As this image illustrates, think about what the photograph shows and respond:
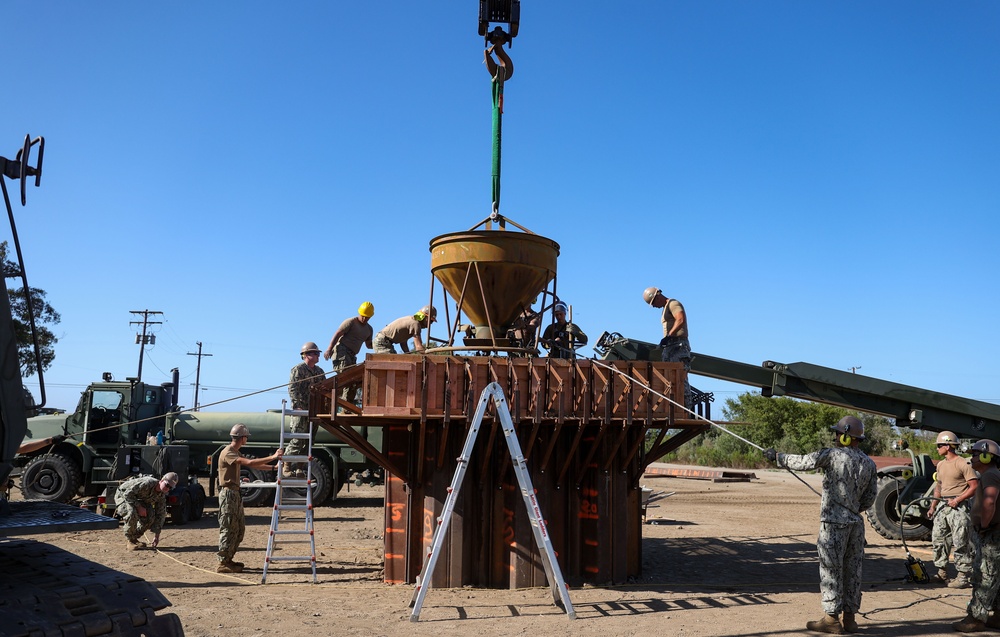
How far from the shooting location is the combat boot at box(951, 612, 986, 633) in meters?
7.82

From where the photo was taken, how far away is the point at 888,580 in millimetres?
10633

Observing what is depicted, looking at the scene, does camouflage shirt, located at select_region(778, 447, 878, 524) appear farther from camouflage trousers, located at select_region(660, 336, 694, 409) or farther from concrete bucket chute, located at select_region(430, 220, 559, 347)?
concrete bucket chute, located at select_region(430, 220, 559, 347)

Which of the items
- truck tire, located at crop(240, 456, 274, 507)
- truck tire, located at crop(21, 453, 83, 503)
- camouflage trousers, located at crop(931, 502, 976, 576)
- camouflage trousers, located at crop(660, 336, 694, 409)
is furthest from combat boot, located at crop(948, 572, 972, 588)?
truck tire, located at crop(21, 453, 83, 503)

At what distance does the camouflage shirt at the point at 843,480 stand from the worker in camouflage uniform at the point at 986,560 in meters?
1.15

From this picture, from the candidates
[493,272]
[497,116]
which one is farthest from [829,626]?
[497,116]

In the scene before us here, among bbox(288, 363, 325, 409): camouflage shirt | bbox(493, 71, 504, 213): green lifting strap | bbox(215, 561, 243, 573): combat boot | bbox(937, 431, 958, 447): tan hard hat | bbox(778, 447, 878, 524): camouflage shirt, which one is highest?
bbox(493, 71, 504, 213): green lifting strap

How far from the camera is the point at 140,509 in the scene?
12.8m

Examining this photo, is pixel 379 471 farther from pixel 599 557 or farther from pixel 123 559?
pixel 599 557

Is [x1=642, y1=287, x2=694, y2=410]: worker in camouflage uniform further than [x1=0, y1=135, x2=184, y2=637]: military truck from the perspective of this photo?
Yes

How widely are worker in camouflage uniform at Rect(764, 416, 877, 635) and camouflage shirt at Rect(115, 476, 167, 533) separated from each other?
31.9 ft

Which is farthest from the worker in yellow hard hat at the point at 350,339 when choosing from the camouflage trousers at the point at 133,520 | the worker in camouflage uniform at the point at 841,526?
the worker in camouflage uniform at the point at 841,526

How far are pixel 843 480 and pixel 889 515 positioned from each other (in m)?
8.06

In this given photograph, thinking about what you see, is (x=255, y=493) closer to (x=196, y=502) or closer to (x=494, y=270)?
(x=196, y=502)

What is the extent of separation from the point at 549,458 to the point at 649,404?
141 cm
